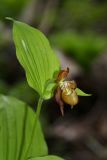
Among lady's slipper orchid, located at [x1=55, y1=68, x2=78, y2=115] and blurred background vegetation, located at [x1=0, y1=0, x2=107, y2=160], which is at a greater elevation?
lady's slipper orchid, located at [x1=55, y1=68, x2=78, y2=115]

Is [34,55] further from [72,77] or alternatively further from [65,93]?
[72,77]

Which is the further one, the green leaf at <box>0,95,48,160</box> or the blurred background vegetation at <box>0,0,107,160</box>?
the blurred background vegetation at <box>0,0,107,160</box>

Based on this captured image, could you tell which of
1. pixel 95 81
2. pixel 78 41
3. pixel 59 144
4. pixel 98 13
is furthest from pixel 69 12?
pixel 59 144

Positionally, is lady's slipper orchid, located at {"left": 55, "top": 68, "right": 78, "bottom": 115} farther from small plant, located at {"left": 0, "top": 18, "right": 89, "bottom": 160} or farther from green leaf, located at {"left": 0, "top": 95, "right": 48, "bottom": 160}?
green leaf, located at {"left": 0, "top": 95, "right": 48, "bottom": 160}

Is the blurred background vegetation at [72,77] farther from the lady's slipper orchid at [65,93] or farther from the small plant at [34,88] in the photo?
the lady's slipper orchid at [65,93]

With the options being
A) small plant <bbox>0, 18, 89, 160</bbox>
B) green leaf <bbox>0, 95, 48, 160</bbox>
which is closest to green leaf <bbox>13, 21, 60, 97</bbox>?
small plant <bbox>0, 18, 89, 160</bbox>

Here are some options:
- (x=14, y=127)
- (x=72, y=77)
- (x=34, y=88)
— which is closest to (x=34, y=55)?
(x=34, y=88)

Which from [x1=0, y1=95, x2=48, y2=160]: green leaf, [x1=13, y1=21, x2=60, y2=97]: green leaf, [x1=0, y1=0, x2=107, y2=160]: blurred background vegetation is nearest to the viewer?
[x1=13, y1=21, x2=60, y2=97]: green leaf

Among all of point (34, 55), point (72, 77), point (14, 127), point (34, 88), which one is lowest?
point (72, 77)

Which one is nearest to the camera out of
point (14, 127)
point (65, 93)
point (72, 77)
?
point (65, 93)
